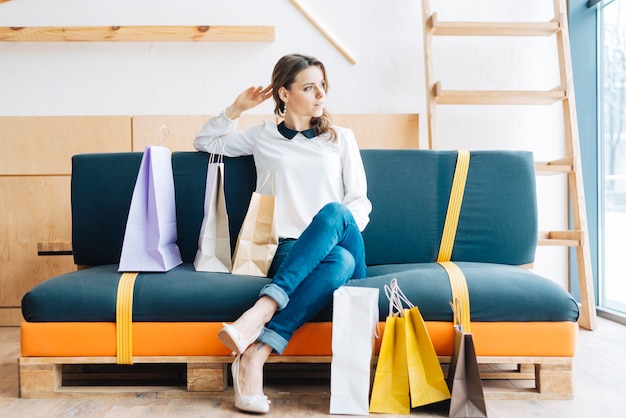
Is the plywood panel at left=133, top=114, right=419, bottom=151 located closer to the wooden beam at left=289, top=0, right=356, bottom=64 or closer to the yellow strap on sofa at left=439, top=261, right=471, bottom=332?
the wooden beam at left=289, top=0, right=356, bottom=64

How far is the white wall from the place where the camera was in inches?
136

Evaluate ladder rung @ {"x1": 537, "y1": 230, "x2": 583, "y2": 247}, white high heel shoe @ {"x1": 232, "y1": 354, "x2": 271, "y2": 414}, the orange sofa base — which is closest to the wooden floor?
white high heel shoe @ {"x1": 232, "y1": 354, "x2": 271, "y2": 414}

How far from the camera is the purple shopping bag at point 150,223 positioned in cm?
211

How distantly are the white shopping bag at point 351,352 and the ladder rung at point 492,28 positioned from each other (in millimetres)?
1870

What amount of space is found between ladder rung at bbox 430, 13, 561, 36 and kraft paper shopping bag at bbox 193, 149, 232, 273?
1592mm

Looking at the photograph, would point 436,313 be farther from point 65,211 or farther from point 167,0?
point 167,0

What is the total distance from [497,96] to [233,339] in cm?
208

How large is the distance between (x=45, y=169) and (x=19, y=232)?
0.36m

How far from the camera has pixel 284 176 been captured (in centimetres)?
232

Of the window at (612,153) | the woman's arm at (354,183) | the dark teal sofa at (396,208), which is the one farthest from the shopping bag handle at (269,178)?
the window at (612,153)

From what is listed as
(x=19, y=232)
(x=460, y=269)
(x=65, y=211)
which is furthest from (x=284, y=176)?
(x=19, y=232)

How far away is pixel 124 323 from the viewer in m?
1.97

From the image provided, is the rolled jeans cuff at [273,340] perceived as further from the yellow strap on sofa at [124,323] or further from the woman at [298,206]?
the yellow strap on sofa at [124,323]

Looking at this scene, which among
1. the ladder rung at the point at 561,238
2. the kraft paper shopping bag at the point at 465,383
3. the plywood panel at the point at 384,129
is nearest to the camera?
the kraft paper shopping bag at the point at 465,383
